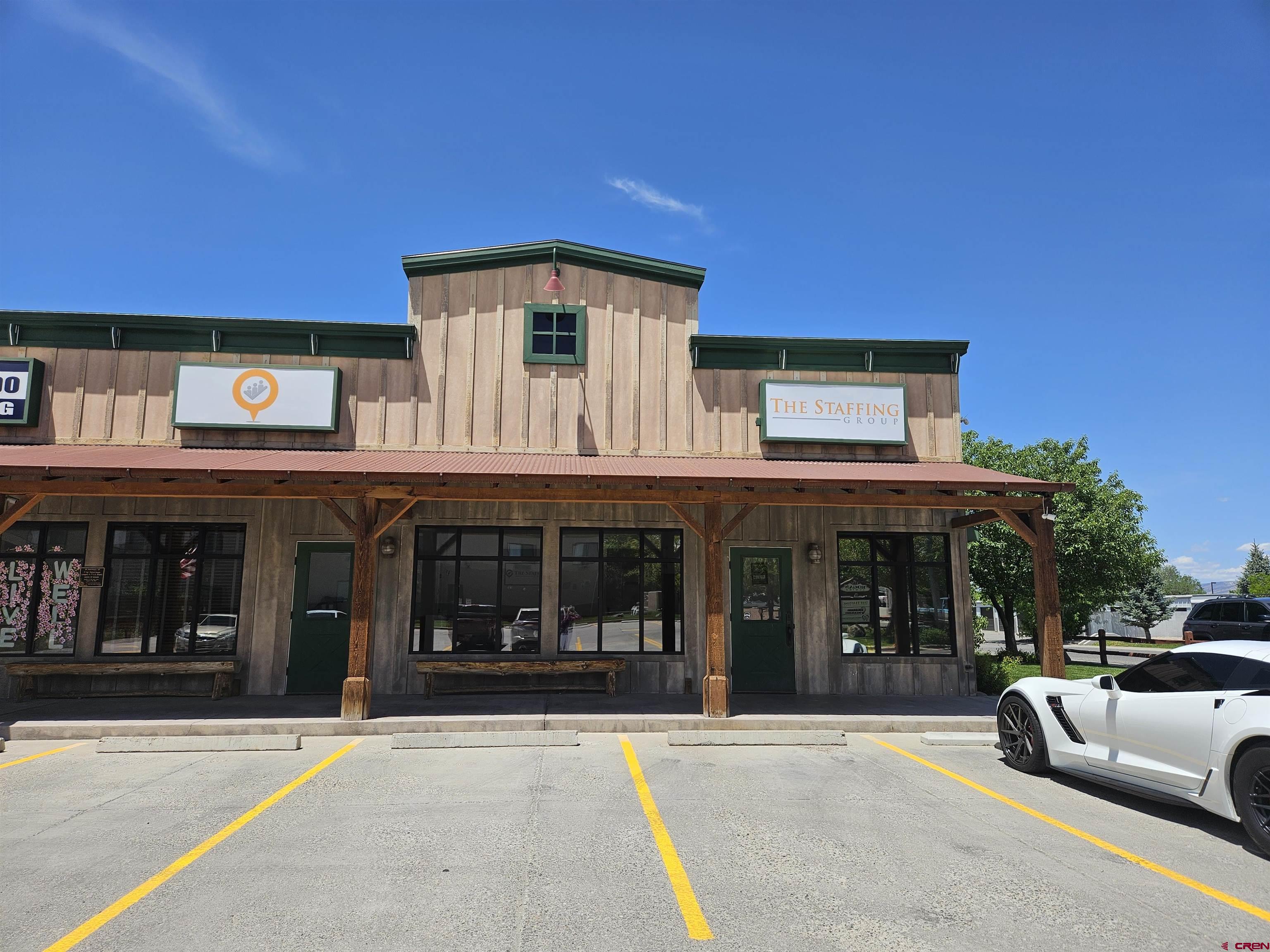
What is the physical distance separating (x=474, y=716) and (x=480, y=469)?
333 centimetres

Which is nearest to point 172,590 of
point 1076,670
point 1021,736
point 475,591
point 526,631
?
point 475,591

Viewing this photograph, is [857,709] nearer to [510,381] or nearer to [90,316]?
[510,381]

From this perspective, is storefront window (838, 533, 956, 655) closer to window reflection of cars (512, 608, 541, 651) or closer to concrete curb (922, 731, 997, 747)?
concrete curb (922, 731, 997, 747)

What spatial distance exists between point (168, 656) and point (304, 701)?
2.53 meters

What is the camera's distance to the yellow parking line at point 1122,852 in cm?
453

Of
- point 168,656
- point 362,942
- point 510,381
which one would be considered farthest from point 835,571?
point 168,656

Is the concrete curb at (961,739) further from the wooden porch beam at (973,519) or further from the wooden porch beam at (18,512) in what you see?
the wooden porch beam at (18,512)

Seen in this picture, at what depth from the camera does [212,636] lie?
39.3ft

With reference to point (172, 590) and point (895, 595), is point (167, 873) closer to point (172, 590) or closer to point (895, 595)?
point (172, 590)

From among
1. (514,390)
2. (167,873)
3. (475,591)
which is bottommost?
(167,873)

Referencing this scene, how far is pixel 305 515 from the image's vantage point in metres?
12.2

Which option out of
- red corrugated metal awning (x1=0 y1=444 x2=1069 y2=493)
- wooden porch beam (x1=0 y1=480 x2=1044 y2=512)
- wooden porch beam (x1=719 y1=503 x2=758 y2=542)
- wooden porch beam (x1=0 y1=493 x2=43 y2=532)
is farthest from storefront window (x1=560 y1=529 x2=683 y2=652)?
wooden porch beam (x1=0 y1=493 x2=43 y2=532)

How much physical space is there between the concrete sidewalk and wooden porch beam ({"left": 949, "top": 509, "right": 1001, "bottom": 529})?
291 cm

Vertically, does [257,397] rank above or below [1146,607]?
above
